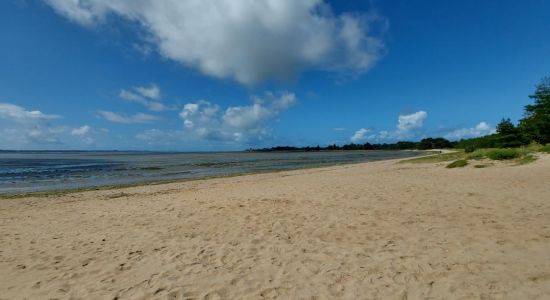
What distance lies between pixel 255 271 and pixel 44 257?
4750 mm

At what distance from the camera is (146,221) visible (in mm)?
9680

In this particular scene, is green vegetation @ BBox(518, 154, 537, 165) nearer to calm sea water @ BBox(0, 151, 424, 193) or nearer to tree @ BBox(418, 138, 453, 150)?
calm sea water @ BBox(0, 151, 424, 193)

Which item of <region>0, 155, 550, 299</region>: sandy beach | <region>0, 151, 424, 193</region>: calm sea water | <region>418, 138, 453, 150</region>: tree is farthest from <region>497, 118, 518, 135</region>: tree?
<region>418, 138, 453, 150</region>: tree

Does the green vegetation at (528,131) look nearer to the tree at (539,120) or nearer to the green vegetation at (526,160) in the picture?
the tree at (539,120)

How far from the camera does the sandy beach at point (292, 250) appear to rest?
4.84 m

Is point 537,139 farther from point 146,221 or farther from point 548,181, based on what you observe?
point 146,221

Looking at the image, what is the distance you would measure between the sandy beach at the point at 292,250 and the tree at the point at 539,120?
1613 inches

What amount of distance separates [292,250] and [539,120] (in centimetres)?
5329

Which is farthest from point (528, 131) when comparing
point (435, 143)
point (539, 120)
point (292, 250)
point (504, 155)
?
point (435, 143)

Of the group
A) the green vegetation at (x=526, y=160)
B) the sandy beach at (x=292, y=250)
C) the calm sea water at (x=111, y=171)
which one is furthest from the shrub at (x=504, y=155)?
the calm sea water at (x=111, y=171)

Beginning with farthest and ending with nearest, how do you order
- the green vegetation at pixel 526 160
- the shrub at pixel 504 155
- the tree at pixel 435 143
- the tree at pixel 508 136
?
1. the tree at pixel 435 143
2. the tree at pixel 508 136
3. the shrub at pixel 504 155
4. the green vegetation at pixel 526 160

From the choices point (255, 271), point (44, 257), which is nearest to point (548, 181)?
point (255, 271)

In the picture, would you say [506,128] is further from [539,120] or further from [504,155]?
[504,155]

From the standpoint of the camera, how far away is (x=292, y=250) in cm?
658
